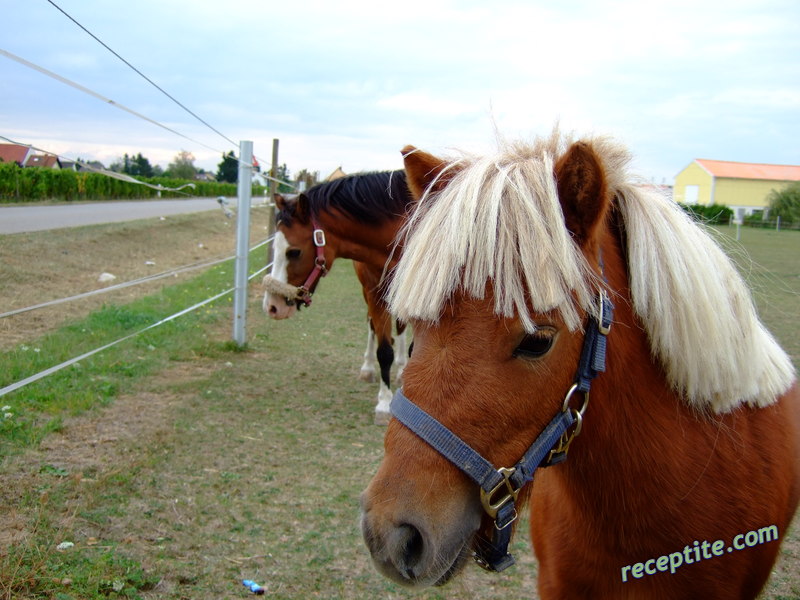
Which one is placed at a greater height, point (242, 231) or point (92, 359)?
point (242, 231)

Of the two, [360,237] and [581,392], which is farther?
[360,237]

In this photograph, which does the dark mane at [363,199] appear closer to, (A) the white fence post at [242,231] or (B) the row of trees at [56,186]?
(B) the row of trees at [56,186]

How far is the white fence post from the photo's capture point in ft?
24.0

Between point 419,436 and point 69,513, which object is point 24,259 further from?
point 419,436

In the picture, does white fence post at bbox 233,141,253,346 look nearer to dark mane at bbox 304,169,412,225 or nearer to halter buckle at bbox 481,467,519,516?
dark mane at bbox 304,169,412,225

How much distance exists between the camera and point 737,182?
5844 cm

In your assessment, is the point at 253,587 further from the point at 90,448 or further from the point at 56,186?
the point at 56,186

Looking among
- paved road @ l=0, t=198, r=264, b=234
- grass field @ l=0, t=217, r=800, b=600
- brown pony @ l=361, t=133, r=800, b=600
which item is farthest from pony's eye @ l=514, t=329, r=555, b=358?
paved road @ l=0, t=198, r=264, b=234

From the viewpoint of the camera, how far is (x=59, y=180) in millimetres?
18172

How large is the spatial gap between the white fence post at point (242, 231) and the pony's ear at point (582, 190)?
247 inches

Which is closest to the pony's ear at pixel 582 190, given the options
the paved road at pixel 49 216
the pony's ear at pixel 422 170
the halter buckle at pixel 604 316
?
the halter buckle at pixel 604 316

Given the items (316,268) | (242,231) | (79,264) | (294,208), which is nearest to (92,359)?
(242,231)

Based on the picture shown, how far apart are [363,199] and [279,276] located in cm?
115

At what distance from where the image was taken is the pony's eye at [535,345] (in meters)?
1.38
